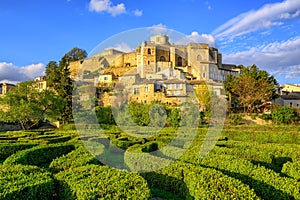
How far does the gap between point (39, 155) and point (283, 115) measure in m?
41.6

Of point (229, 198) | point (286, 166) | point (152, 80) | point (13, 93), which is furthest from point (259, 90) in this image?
point (229, 198)

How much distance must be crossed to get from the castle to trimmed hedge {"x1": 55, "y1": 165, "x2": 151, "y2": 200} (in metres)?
45.4

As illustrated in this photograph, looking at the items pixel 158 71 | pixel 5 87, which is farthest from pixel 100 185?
pixel 5 87

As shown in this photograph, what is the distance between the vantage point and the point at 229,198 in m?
6.64

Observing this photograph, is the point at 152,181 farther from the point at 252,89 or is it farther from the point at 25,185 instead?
the point at 252,89

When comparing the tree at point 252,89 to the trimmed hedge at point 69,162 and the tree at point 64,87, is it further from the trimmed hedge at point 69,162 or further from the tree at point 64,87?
the trimmed hedge at point 69,162

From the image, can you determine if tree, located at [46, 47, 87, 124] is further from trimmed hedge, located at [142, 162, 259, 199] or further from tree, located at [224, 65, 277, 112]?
trimmed hedge, located at [142, 162, 259, 199]

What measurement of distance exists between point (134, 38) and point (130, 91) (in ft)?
133

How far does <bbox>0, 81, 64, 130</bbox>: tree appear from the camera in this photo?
33.2 meters

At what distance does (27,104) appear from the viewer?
33000mm

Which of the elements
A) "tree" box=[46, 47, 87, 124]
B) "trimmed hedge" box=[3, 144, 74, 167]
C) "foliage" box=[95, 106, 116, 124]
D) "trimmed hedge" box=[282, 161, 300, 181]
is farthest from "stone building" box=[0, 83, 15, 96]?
"trimmed hedge" box=[282, 161, 300, 181]

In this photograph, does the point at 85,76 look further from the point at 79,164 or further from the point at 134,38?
the point at 79,164

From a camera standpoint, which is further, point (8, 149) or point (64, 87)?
point (64, 87)

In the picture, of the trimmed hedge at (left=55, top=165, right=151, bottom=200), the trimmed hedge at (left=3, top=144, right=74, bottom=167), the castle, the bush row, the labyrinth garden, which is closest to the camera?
the trimmed hedge at (left=55, top=165, right=151, bottom=200)
